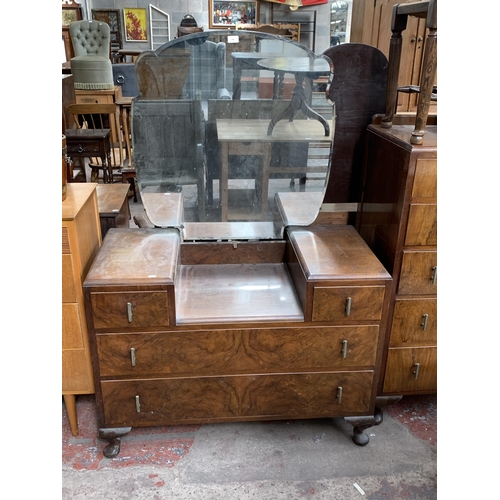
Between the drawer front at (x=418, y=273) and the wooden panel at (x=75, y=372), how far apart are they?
1.05 m

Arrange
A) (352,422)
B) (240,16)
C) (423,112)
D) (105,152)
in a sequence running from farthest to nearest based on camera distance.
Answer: (240,16), (105,152), (352,422), (423,112)

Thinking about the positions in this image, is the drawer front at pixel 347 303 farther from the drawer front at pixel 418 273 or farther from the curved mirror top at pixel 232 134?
the curved mirror top at pixel 232 134

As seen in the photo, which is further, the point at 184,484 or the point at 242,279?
the point at 242,279

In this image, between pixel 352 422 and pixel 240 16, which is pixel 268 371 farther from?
pixel 240 16

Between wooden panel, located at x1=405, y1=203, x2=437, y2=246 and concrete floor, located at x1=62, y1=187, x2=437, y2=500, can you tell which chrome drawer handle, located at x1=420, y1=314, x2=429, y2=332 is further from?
concrete floor, located at x1=62, y1=187, x2=437, y2=500

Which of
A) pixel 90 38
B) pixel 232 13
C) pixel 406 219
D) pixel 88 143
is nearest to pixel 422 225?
pixel 406 219

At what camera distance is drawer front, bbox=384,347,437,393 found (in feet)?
5.36

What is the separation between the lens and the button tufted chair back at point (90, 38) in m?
6.44

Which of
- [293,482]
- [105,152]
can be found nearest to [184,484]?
[293,482]

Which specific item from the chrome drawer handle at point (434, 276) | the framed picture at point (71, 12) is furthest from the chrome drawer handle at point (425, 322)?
the framed picture at point (71, 12)

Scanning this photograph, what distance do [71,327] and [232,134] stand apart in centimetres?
81

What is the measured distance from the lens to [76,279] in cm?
142

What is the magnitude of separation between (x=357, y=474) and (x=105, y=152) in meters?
2.65

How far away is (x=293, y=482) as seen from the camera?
1514mm
